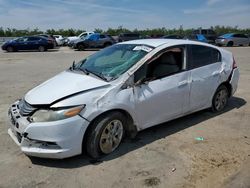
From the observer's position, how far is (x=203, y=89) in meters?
5.55

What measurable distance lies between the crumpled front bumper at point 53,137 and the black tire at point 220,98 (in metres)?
3.18

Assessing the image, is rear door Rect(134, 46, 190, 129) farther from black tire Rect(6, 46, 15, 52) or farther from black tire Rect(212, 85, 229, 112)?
black tire Rect(6, 46, 15, 52)

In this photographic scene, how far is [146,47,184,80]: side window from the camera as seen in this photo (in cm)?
473

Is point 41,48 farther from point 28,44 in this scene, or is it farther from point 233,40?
point 233,40

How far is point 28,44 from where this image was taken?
27.7 metres

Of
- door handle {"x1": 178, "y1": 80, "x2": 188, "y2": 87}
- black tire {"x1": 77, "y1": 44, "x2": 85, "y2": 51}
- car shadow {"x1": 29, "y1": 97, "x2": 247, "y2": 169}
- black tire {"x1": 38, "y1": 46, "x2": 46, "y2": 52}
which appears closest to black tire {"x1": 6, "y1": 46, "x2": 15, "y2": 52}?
black tire {"x1": 38, "y1": 46, "x2": 46, "y2": 52}

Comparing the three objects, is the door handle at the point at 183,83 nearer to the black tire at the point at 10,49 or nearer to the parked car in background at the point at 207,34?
the black tire at the point at 10,49

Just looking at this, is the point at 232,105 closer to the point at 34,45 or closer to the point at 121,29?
the point at 34,45

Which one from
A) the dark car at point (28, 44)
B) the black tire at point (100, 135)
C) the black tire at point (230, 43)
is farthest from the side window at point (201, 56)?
the black tire at point (230, 43)

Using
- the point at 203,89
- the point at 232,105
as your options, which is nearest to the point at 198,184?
the point at 203,89

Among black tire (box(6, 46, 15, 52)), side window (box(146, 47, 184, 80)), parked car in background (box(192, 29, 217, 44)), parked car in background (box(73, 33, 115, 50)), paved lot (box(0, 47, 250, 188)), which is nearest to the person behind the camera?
paved lot (box(0, 47, 250, 188))

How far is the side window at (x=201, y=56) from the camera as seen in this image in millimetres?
5391

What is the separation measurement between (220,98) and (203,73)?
97 centimetres

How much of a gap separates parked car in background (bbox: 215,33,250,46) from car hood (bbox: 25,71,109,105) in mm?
32750
